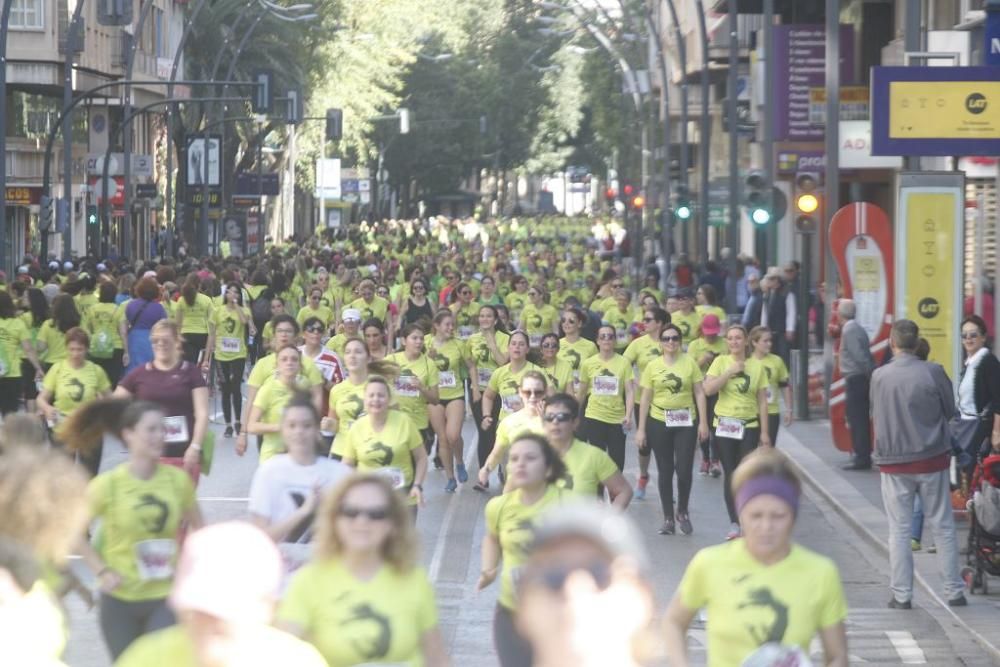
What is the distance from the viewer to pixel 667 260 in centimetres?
4947

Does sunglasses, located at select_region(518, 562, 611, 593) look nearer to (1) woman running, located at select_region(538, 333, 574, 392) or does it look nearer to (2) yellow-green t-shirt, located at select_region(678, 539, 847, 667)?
(2) yellow-green t-shirt, located at select_region(678, 539, 847, 667)

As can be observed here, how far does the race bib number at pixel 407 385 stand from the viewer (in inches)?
677

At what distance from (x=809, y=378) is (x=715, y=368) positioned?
10.4 metres

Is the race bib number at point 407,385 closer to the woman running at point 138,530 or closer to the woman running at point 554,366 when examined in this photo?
the woman running at point 554,366

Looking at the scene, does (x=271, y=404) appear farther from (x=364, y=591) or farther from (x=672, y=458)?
(x=364, y=591)

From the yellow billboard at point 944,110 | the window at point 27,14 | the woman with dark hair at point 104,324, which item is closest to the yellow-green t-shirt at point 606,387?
the yellow billboard at point 944,110

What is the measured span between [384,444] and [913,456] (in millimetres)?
3209

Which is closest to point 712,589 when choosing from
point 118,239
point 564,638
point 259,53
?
point 564,638

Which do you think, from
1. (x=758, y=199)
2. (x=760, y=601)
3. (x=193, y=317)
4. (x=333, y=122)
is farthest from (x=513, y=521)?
(x=333, y=122)

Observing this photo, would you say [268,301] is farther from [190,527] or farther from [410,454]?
[190,527]

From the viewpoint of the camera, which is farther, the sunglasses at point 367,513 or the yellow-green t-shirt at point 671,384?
the yellow-green t-shirt at point 671,384

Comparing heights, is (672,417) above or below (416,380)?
below

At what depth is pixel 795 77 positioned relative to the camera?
113 feet

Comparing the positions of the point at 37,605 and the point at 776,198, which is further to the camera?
the point at 776,198
